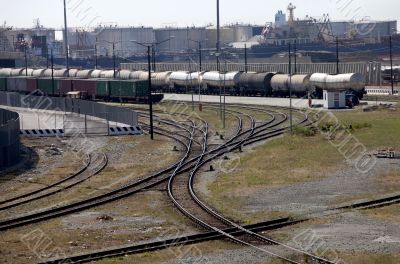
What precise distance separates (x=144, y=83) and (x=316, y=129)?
3022 centimetres

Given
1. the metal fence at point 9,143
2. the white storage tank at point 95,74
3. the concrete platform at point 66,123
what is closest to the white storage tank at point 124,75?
the white storage tank at point 95,74

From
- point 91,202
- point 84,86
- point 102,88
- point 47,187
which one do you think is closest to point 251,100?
point 102,88

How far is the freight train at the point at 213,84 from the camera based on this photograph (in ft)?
Answer: 223

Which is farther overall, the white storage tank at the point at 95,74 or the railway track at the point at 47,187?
the white storage tank at the point at 95,74

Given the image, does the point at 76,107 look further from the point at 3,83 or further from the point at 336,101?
the point at 3,83

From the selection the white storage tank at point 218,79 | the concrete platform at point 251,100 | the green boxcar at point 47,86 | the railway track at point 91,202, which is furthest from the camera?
the green boxcar at point 47,86

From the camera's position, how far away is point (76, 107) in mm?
61625

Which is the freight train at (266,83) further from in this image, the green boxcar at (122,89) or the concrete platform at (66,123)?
the concrete platform at (66,123)

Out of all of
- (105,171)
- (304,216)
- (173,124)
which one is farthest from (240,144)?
(304,216)

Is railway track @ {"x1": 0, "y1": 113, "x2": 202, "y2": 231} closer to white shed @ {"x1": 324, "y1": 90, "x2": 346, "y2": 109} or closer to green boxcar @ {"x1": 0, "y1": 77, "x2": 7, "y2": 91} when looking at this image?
white shed @ {"x1": 324, "y1": 90, "x2": 346, "y2": 109}

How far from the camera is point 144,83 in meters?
73.4

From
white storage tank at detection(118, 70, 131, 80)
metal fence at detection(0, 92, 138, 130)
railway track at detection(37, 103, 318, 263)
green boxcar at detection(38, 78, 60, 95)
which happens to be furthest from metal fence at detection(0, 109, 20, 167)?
white storage tank at detection(118, 70, 131, 80)

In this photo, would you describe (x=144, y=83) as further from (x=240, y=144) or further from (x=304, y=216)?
(x=304, y=216)

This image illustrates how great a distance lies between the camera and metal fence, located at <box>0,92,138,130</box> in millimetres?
51281
